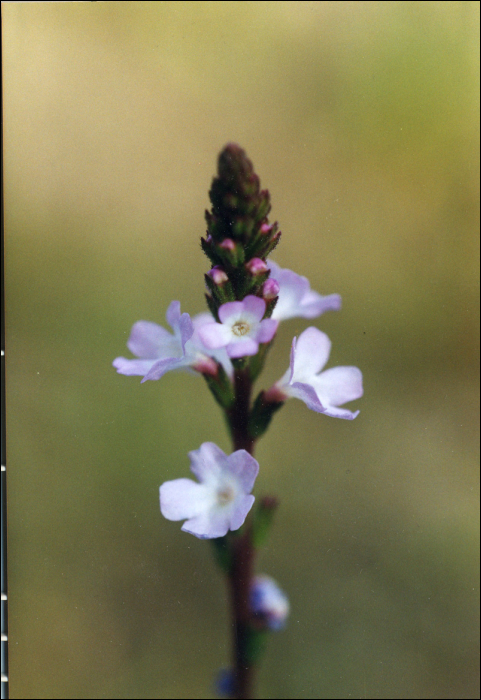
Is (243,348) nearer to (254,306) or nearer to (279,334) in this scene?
(254,306)

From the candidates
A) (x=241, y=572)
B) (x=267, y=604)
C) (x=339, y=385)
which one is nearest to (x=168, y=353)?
(x=339, y=385)

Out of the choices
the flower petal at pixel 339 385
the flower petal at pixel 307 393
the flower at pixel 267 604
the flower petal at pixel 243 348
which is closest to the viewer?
the flower petal at pixel 243 348

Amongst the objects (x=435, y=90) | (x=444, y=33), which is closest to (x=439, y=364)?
(x=435, y=90)

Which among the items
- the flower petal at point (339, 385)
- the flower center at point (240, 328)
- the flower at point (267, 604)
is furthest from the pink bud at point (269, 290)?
the flower at point (267, 604)

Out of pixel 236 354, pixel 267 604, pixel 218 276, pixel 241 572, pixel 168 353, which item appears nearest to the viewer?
pixel 236 354

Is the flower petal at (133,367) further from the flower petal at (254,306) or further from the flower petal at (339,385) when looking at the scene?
the flower petal at (339,385)

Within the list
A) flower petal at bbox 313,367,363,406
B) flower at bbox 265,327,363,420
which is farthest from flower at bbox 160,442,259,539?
flower petal at bbox 313,367,363,406
